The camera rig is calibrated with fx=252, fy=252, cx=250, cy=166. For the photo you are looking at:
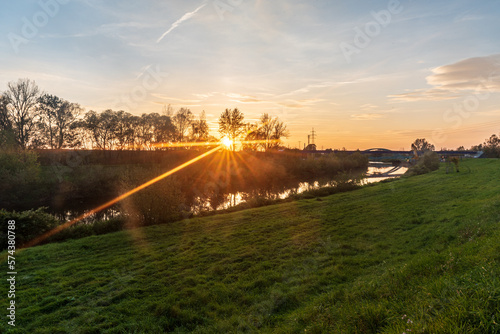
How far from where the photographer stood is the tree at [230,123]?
72375 mm

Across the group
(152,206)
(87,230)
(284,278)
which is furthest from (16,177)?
(284,278)

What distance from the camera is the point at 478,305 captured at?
299 cm

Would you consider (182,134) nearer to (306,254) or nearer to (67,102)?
(67,102)

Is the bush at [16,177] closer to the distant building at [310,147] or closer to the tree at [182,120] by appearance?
the tree at [182,120]

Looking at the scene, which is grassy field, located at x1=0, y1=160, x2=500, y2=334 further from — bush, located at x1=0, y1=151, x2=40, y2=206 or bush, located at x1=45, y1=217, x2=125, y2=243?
bush, located at x1=0, y1=151, x2=40, y2=206

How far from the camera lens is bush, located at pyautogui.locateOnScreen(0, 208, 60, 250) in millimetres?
15672

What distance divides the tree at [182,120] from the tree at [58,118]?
2496 centimetres

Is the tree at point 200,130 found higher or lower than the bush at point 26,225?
higher

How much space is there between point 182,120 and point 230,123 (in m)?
15.5

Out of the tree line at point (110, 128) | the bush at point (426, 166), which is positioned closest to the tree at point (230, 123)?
the tree line at point (110, 128)

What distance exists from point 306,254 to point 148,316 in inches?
245

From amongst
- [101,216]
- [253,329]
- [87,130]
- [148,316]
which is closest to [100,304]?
[148,316]

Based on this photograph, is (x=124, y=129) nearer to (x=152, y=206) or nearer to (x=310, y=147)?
(x=152, y=206)

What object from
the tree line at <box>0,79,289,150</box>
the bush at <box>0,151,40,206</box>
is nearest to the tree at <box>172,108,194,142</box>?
the tree line at <box>0,79,289,150</box>
